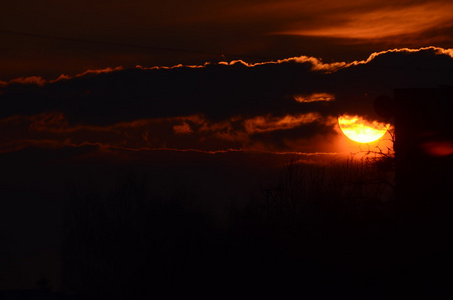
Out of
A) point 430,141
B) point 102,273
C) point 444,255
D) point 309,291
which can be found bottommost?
point 102,273

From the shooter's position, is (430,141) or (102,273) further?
(102,273)

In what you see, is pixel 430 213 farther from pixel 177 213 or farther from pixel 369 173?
pixel 177 213

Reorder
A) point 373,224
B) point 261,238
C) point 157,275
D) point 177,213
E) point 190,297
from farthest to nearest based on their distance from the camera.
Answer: point 177,213
point 157,275
point 190,297
point 261,238
point 373,224

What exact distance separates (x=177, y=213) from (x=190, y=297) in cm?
1253

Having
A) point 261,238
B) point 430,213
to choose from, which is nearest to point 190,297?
point 261,238

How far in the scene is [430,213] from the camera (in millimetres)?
36625

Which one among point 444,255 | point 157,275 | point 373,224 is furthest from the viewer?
point 157,275

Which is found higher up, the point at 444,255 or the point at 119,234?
the point at 444,255

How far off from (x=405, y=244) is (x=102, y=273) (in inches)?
1210

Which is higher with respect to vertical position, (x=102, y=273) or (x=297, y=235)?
(x=297, y=235)

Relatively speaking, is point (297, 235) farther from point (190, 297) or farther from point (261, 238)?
point (190, 297)

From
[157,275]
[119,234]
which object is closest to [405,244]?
[157,275]

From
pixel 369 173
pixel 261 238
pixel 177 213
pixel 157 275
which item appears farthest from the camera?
pixel 177 213

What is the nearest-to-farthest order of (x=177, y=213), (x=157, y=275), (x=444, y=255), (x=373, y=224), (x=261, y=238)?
1. (x=444, y=255)
2. (x=373, y=224)
3. (x=261, y=238)
4. (x=157, y=275)
5. (x=177, y=213)
